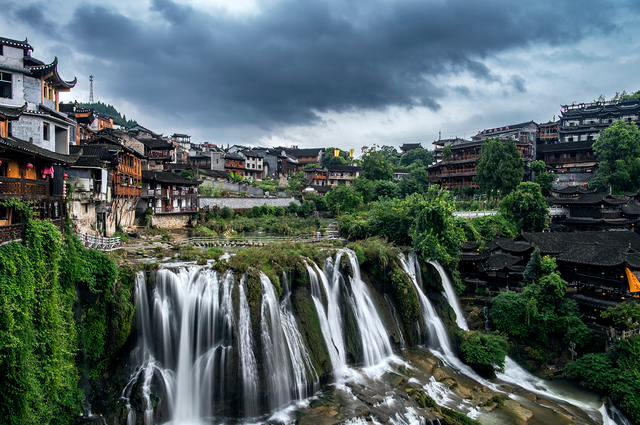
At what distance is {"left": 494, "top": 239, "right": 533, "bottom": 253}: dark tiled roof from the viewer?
30219mm

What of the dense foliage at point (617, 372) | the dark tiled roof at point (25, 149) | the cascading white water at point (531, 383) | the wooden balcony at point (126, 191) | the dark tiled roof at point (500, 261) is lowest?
the cascading white water at point (531, 383)

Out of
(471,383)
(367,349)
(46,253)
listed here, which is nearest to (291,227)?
(367,349)

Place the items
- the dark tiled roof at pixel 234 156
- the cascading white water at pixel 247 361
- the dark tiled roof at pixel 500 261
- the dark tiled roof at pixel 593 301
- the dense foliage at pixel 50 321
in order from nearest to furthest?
the dense foliage at pixel 50 321
the cascading white water at pixel 247 361
the dark tiled roof at pixel 593 301
the dark tiled roof at pixel 500 261
the dark tiled roof at pixel 234 156

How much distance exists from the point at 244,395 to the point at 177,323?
13.9 ft

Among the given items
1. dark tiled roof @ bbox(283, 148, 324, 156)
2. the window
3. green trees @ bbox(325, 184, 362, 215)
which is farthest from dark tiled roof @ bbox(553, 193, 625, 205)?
dark tiled roof @ bbox(283, 148, 324, 156)

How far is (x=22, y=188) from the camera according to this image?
40.9 ft

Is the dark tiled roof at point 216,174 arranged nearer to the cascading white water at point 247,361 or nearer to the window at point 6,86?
the window at point 6,86

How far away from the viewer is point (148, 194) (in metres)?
35.1

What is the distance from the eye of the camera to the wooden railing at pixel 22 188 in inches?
456

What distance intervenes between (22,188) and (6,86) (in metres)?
13.2

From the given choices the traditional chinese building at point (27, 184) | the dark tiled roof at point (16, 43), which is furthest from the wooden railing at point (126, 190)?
the traditional chinese building at point (27, 184)

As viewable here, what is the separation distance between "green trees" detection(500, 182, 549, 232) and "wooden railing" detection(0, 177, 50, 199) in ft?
135

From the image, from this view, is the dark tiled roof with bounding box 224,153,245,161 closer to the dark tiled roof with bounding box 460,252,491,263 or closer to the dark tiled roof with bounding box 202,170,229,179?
the dark tiled roof with bounding box 202,170,229,179

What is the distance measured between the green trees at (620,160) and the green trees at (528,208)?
13.2 m
